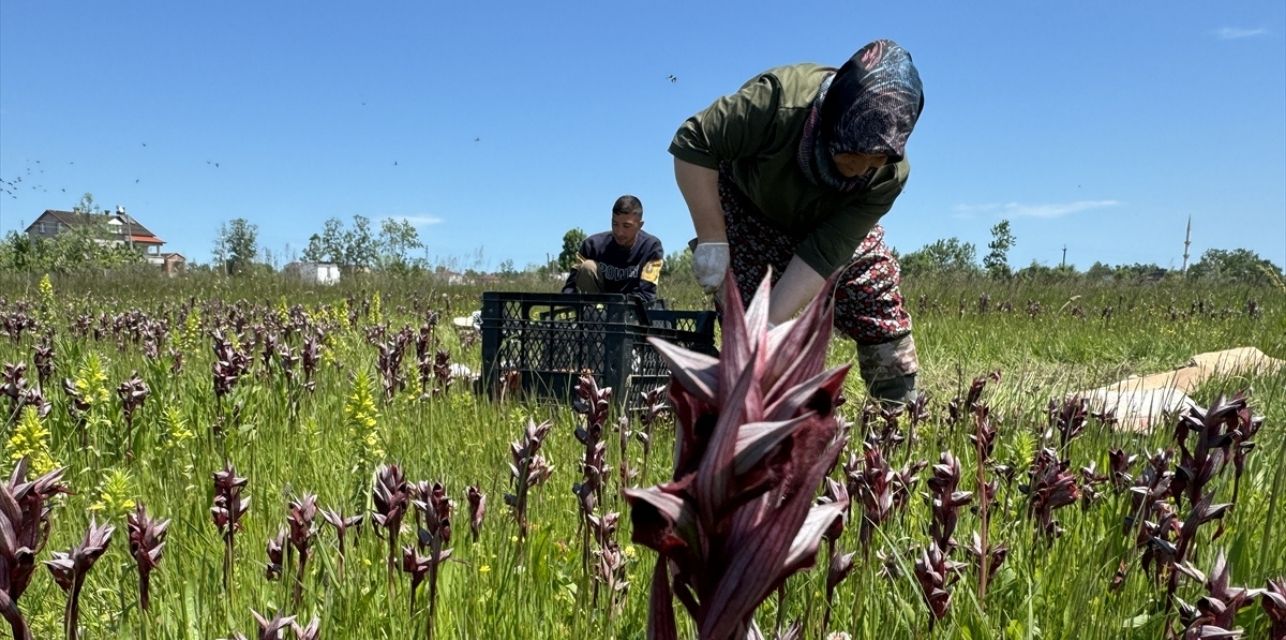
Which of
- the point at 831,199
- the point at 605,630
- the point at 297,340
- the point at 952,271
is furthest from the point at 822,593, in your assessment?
the point at 952,271

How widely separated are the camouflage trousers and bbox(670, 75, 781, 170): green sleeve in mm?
536

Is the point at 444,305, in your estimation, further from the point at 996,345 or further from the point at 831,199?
the point at 831,199

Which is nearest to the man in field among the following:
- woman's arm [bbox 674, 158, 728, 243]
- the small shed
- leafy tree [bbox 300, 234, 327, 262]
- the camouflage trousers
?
the camouflage trousers

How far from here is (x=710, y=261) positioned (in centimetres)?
455

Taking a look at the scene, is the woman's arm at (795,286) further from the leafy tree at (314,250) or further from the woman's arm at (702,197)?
the leafy tree at (314,250)

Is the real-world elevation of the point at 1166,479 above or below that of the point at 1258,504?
above

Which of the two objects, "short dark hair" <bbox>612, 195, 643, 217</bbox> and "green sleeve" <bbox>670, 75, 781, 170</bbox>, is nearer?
"green sleeve" <bbox>670, 75, 781, 170</bbox>

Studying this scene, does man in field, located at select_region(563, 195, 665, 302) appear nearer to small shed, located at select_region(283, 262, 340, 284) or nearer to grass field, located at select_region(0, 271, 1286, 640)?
grass field, located at select_region(0, 271, 1286, 640)

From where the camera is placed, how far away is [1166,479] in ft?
5.96

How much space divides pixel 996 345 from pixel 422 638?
8.23 metres

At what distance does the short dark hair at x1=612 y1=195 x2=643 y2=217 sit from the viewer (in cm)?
824

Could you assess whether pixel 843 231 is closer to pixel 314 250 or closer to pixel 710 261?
pixel 710 261

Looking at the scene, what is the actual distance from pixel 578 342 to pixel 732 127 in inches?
65.4

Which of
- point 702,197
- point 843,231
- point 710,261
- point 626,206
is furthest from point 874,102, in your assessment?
point 626,206
